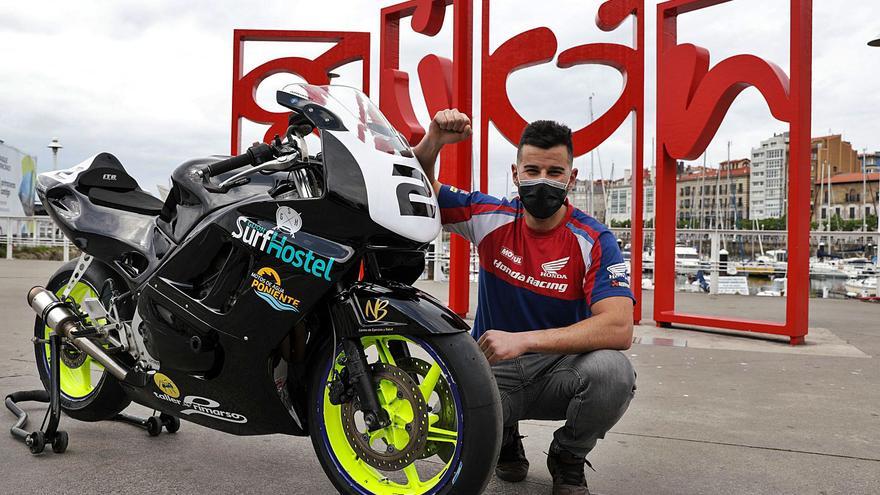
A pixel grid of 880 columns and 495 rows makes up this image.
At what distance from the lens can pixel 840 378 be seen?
15.8ft

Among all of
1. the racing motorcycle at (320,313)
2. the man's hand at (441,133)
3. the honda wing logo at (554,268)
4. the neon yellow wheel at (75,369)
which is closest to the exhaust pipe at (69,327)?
the racing motorcycle at (320,313)

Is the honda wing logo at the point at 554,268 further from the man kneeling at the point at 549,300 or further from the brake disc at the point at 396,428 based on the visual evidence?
the brake disc at the point at 396,428

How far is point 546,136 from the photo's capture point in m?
2.62

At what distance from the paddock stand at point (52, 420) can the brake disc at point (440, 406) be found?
1.48 metres

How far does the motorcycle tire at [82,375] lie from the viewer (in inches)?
121

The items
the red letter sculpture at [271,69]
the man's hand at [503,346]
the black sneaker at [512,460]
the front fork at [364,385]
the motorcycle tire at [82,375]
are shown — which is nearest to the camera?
the front fork at [364,385]

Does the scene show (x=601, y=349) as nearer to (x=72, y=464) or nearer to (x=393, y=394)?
(x=393, y=394)

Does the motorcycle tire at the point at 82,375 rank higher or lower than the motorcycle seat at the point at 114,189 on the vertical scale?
lower

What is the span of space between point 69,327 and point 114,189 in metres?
0.64

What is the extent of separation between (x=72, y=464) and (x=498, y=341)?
5.60 ft

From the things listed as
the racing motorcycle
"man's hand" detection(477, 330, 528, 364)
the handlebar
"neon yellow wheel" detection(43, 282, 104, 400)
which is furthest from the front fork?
"neon yellow wheel" detection(43, 282, 104, 400)

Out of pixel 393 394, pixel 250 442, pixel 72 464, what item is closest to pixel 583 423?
pixel 393 394

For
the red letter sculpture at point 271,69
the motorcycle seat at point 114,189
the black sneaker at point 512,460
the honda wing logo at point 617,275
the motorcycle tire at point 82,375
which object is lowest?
the black sneaker at point 512,460

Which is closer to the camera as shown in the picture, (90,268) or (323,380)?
(323,380)
